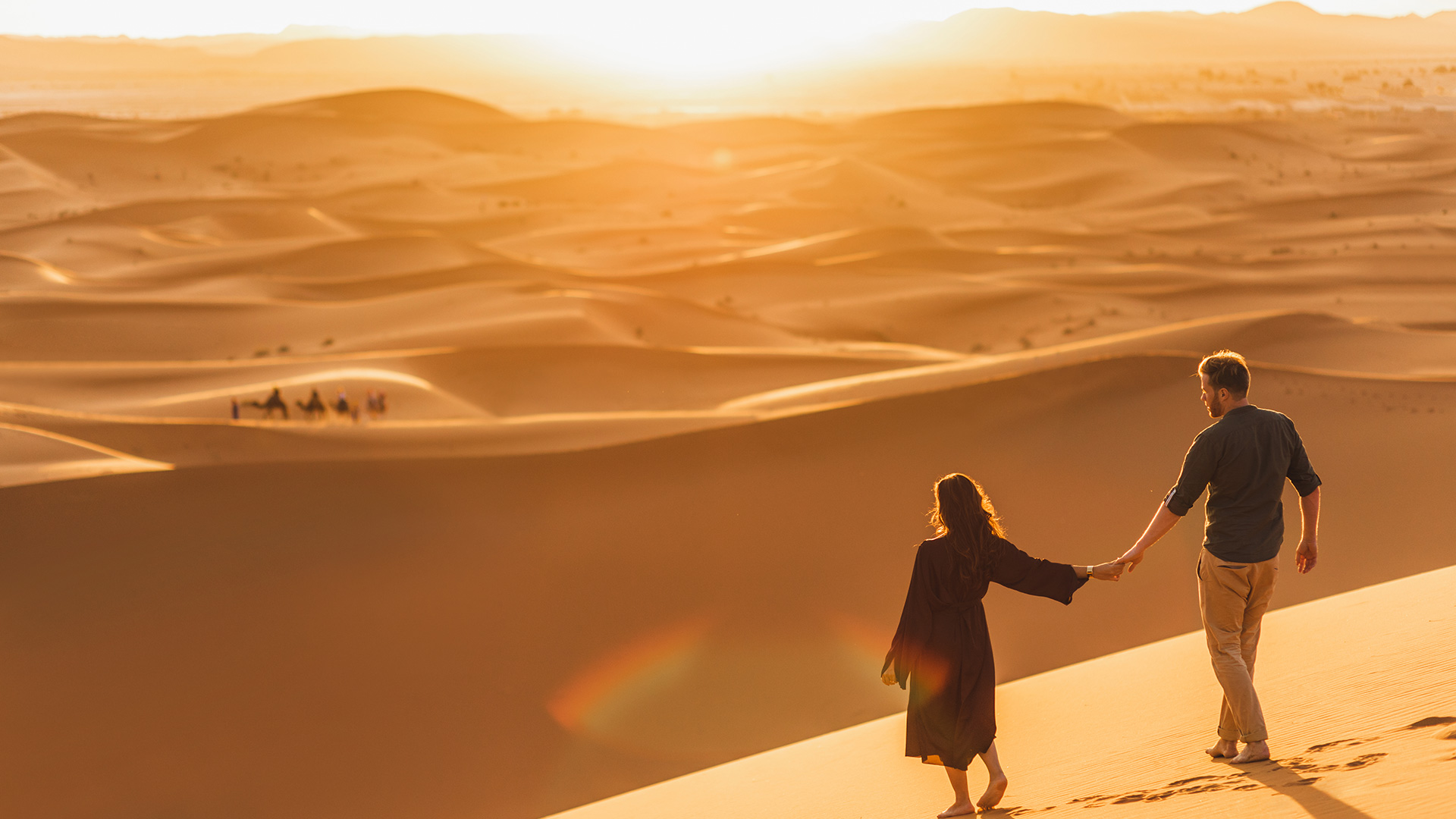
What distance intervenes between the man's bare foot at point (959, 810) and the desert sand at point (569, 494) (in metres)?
0.40

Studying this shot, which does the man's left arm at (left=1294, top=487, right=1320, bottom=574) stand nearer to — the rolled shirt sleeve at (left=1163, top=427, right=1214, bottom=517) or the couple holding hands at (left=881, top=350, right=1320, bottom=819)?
the couple holding hands at (left=881, top=350, right=1320, bottom=819)

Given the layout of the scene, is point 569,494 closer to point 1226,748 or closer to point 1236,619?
point 1226,748

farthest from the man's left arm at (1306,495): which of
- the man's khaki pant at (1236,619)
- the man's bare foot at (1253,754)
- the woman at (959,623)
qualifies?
the woman at (959,623)

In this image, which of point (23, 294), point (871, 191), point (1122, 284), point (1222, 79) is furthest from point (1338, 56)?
point (23, 294)

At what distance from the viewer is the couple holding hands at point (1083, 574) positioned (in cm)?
425

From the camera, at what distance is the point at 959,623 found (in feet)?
14.2

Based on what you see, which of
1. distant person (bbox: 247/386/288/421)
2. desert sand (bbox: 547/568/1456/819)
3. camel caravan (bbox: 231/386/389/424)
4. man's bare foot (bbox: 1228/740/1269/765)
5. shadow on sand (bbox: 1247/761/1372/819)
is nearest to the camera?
shadow on sand (bbox: 1247/761/1372/819)

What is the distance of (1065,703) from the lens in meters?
6.25

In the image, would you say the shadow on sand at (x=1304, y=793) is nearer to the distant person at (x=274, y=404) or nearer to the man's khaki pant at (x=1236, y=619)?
the man's khaki pant at (x=1236, y=619)

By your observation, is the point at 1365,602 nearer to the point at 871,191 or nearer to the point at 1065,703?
the point at 1065,703

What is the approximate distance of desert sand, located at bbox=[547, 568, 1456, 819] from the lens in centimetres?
413

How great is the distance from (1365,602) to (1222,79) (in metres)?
152

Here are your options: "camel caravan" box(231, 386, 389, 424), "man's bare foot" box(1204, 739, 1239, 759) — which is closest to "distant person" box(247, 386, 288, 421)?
"camel caravan" box(231, 386, 389, 424)

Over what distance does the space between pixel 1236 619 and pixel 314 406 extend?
1568 cm
